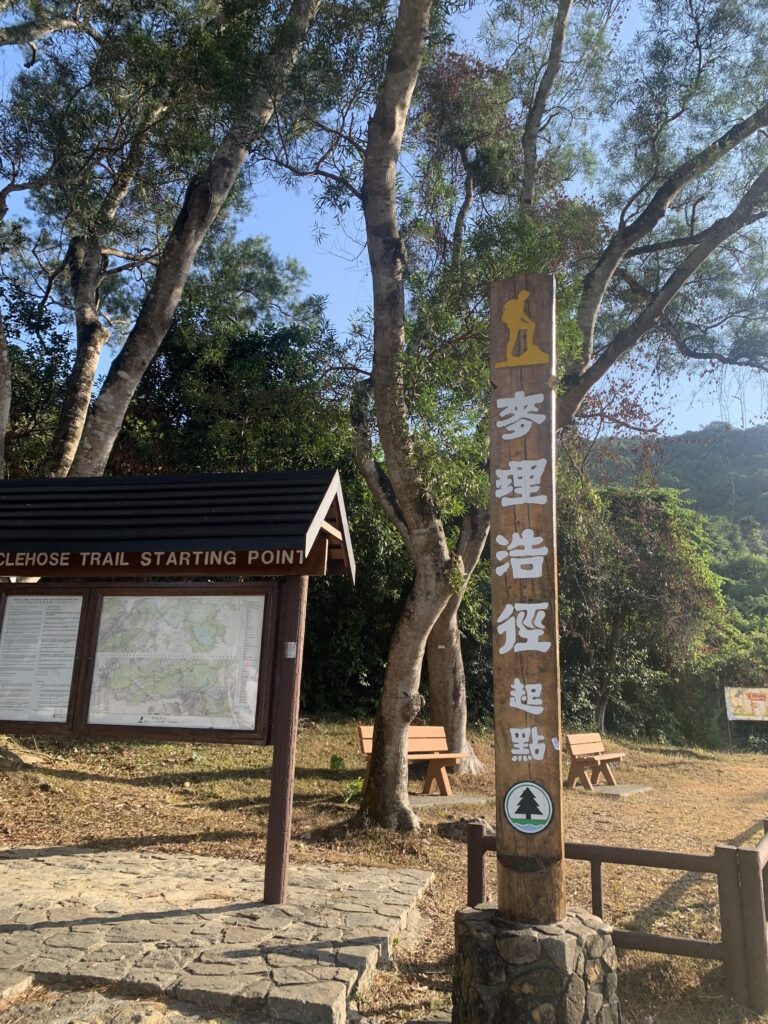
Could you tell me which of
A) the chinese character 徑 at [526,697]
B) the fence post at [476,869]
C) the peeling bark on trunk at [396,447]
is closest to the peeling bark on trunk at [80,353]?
the peeling bark on trunk at [396,447]

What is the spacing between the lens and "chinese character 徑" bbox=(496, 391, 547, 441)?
13.5 ft

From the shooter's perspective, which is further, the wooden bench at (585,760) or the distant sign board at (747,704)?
the distant sign board at (747,704)

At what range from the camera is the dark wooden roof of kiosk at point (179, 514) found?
18.2ft

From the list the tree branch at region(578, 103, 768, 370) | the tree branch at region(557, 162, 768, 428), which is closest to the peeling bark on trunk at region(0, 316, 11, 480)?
the tree branch at region(557, 162, 768, 428)

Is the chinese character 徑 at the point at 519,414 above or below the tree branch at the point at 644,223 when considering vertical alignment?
below

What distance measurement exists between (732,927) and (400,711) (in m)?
4.22

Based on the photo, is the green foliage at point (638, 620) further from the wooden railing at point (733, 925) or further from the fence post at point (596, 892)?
the wooden railing at point (733, 925)

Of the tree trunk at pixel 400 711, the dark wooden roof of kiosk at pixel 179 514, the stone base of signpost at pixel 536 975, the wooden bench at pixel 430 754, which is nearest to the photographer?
the stone base of signpost at pixel 536 975

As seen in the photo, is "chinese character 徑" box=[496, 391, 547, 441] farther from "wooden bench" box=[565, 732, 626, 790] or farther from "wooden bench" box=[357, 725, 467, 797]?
"wooden bench" box=[565, 732, 626, 790]

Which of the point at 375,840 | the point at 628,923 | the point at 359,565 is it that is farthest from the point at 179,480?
the point at 359,565

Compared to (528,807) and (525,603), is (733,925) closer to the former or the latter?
(528,807)

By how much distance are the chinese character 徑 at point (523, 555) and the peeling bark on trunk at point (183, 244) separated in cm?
750

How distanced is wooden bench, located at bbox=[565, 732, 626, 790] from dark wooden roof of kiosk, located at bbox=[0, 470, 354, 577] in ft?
21.2

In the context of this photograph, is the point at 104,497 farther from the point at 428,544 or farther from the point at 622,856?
the point at 622,856
